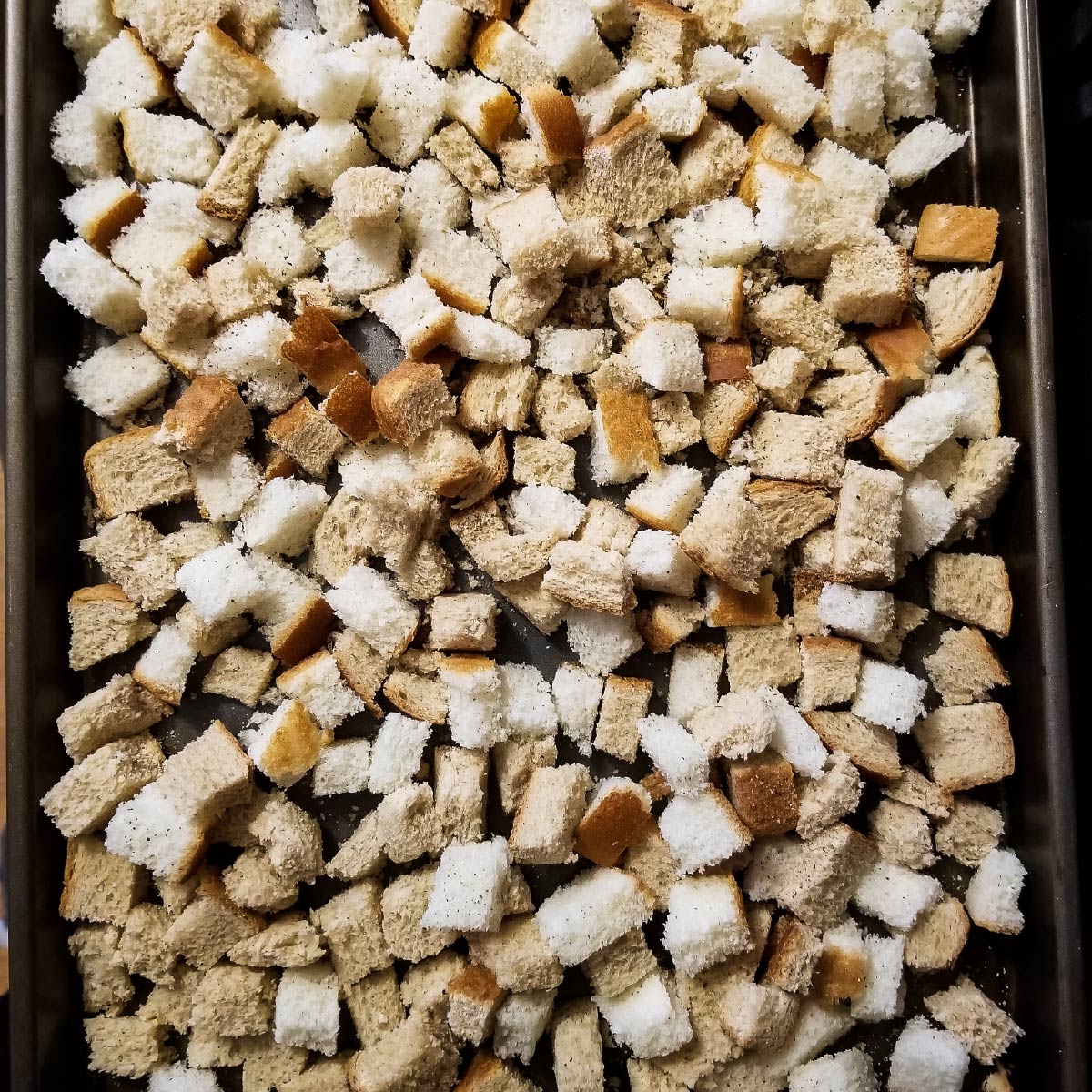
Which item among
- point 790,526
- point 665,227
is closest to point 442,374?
point 665,227

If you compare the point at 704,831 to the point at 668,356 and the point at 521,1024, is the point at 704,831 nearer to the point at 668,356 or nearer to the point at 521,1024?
the point at 521,1024

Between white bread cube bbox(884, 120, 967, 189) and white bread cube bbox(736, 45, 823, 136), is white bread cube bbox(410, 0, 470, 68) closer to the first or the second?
white bread cube bbox(736, 45, 823, 136)

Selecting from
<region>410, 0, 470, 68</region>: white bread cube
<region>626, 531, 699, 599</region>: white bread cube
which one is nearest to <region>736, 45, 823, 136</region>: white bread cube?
<region>410, 0, 470, 68</region>: white bread cube

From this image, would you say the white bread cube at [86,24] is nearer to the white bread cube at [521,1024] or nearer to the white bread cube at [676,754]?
the white bread cube at [676,754]

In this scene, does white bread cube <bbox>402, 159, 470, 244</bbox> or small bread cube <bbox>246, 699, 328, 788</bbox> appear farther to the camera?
white bread cube <bbox>402, 159, 470, 244</bbox>

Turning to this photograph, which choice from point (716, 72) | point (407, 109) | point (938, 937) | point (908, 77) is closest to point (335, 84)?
point (407, 109)
